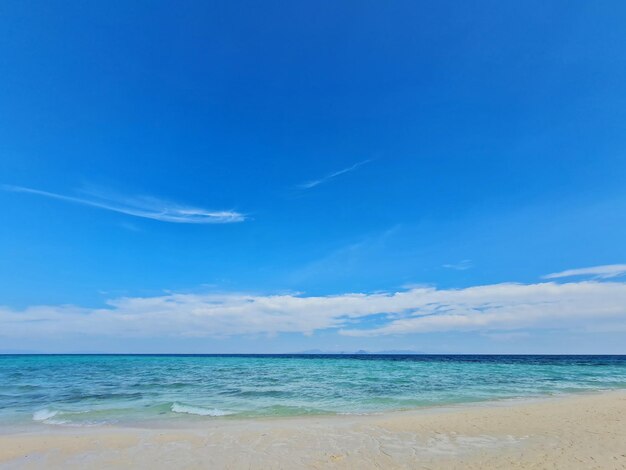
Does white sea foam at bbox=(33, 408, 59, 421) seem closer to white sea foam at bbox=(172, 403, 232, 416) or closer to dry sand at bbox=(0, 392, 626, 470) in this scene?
dry sand at bbox=(0, 392, 626, 470)

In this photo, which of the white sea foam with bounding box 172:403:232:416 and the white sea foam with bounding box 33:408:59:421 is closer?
the white sea foam with bounding box 33:408:59:421

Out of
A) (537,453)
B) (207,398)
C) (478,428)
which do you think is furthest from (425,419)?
(207,398)

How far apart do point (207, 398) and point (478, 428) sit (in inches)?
557

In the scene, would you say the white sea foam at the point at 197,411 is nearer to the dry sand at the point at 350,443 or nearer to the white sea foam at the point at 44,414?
the dry sand at the point at 350,443

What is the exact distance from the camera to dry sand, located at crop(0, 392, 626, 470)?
8578mm

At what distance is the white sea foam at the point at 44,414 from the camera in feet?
48.0

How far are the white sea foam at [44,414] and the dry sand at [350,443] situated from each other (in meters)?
1.78

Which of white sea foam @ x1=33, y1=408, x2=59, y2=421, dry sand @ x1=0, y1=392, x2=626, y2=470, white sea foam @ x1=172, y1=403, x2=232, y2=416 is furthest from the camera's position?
white sea foam @ x1=172, y1=403, x2=232, y2=416

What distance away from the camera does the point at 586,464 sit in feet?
26.3

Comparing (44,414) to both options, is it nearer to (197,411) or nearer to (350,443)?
(197,411)

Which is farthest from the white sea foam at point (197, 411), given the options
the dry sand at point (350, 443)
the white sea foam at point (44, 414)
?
the white sea foam at point (44, 414)

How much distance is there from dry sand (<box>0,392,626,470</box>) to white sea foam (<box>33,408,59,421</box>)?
178cm

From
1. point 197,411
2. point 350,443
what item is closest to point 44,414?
point 197,411

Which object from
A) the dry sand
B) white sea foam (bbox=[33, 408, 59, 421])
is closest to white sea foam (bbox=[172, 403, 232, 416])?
the dry sand
